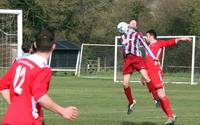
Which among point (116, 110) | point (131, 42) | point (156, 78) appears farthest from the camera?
point (116, 110)

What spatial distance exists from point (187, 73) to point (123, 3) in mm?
25406

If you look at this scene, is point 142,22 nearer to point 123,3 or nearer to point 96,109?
point 123,3

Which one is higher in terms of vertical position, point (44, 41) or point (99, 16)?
point (99, 16)

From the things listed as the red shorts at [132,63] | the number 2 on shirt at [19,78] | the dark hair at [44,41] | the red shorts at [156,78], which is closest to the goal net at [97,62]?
the red shorts at [132,63]

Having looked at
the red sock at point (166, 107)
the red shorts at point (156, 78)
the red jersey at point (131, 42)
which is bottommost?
the red sock at point (166, 107)

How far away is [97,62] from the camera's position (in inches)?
1848

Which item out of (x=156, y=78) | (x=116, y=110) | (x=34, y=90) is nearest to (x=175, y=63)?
(x=116, y=110)

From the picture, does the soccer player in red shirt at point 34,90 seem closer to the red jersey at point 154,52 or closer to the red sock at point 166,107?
the red sock at point 166,107

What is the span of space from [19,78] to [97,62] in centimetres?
3987

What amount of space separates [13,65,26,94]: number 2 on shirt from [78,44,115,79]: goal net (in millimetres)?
37787

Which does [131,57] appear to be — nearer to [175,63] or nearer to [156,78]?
[156,78]

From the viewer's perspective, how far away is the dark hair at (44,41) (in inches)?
269

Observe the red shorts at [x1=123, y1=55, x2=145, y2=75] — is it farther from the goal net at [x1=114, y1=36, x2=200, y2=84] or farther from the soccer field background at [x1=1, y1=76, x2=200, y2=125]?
the goal net at [x1=114, y1=36, x2=200, y2=84]

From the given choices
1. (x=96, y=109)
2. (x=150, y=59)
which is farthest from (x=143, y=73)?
(x=96, y=109)
